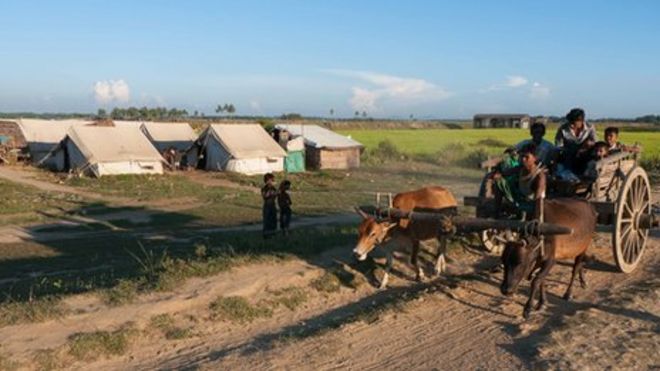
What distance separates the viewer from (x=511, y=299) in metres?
8.13

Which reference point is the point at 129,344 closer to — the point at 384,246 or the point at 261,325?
the point at 261,325

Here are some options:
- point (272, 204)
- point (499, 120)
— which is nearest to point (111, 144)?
point (272, 204)

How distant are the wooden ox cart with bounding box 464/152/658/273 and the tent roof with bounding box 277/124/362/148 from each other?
28514 millimetres

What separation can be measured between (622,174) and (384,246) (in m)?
3.85

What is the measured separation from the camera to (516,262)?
6.83 metres

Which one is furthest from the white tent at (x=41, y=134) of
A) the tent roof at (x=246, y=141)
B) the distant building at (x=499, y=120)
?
the distant building at (x=499, y=120)

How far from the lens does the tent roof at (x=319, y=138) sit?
3806 cm

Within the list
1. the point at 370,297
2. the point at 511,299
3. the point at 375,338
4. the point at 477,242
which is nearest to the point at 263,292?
the point at 370,297

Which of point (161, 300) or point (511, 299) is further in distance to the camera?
point (511, 299)

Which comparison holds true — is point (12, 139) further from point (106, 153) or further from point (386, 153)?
point (386, 153)

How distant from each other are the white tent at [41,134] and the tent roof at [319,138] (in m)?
13.9

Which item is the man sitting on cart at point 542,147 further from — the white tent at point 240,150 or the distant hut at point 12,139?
the distant hut at point 12,139

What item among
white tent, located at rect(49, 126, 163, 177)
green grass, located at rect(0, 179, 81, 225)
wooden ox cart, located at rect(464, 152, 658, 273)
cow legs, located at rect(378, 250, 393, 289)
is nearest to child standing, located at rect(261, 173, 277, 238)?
cow legs, located at rect(378, 250, 393, 289)

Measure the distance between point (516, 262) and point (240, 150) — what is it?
2937cm
